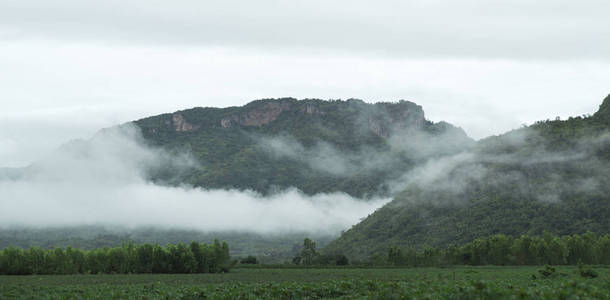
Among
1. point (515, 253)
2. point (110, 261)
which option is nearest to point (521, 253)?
point (515, 253)

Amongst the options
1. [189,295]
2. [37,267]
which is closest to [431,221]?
[37,267]

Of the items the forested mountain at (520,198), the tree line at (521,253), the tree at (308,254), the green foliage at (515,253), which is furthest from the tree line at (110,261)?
the forested mountain at (520,198)

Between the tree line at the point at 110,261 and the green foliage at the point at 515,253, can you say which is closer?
the tree line at the point at 110,261

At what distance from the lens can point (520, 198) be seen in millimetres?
168000

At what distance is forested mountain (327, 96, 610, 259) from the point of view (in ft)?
509

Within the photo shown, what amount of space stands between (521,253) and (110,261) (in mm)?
79731

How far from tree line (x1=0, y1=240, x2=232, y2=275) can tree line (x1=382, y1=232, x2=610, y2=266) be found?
1613 inches

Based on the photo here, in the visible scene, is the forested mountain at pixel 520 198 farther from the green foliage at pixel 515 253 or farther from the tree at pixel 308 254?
the green foliage at pixel 515 253

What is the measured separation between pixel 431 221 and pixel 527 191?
28709 mm

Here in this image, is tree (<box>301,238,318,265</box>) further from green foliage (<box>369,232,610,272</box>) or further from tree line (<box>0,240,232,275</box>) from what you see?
tree line (<box>0,240,232,275</box>)

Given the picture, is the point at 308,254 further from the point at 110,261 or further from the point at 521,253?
the point at 110,261

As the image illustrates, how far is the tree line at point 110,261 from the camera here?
365 ft

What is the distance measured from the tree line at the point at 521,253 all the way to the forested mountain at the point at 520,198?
29.3 metres

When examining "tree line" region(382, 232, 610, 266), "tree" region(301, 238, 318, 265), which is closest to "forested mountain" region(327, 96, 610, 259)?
"tree" region(301, 238, 318, 265)
